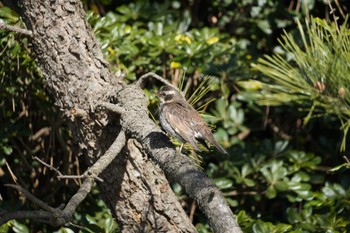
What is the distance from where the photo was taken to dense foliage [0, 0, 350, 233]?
15.9 feet

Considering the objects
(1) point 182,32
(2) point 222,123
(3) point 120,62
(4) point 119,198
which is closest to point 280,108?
(2) point 222,123

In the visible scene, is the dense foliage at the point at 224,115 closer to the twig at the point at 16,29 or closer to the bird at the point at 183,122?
the twig at the point at 16,29

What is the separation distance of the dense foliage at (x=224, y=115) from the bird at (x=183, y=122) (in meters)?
0.58

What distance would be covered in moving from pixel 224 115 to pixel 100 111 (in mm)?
1842

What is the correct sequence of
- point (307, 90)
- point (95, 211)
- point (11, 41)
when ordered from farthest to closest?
point (95, 211), point (11, 41), point (307, 90)

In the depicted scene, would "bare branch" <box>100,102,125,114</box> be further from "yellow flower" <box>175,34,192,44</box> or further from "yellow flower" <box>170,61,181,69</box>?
"yellow flower" <box>175,34,192,44</box>

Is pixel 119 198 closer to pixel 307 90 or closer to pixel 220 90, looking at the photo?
pixel 307 90

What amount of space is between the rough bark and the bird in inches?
10.8

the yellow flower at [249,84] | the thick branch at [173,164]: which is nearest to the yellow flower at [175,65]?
the yellow flower at [249,84]

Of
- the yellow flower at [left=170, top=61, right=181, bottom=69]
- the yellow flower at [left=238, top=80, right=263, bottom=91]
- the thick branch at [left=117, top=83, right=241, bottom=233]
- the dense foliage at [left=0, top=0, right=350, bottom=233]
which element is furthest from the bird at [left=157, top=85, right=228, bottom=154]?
the yellow flower at [left=238, top=80, right=263, bottom=91]

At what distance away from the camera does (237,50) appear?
5.59 meters

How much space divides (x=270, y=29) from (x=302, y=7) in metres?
0.33

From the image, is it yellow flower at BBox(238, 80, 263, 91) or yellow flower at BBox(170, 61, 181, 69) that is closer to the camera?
yellow flower at BBox(170, 61, 181, 69)

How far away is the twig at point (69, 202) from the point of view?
311 centimetres
